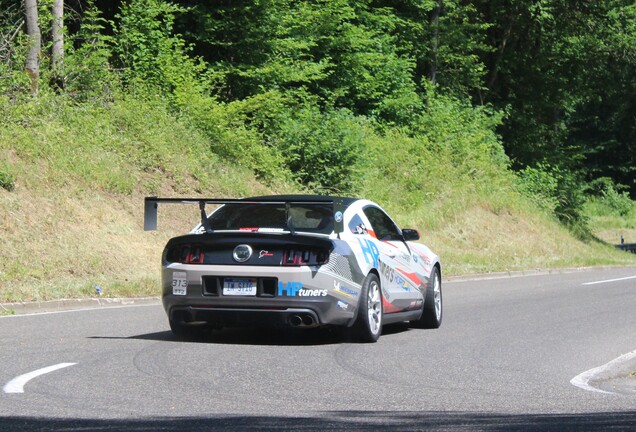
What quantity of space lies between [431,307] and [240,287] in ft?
11.3

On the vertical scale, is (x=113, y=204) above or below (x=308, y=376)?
above

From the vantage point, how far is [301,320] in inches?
479

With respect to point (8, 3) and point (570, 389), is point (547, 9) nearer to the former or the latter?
point (8, 3)

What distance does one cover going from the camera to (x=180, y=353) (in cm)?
1146

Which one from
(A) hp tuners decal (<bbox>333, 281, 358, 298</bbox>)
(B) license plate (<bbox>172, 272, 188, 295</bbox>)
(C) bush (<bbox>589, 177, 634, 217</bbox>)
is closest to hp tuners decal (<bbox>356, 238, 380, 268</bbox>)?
(A) hp tuners decal (<bbox>333, 281, 358, 298</bbox>)

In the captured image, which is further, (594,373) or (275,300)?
(275,300)

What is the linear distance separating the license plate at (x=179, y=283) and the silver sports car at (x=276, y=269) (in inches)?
0.4

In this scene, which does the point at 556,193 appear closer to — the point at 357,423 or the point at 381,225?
the point at 381,225

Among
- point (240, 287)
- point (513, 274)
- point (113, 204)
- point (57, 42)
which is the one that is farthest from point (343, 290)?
point (513, 274)

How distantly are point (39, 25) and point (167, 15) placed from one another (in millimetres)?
4023

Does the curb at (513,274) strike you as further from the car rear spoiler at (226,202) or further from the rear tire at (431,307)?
the car rear spoiler at (226,202)

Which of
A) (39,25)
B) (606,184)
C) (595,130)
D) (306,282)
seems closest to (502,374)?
(306,282)

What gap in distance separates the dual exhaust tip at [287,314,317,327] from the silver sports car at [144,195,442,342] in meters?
0.01

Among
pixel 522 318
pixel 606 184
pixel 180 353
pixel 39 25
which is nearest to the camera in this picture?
pixel 180 353
